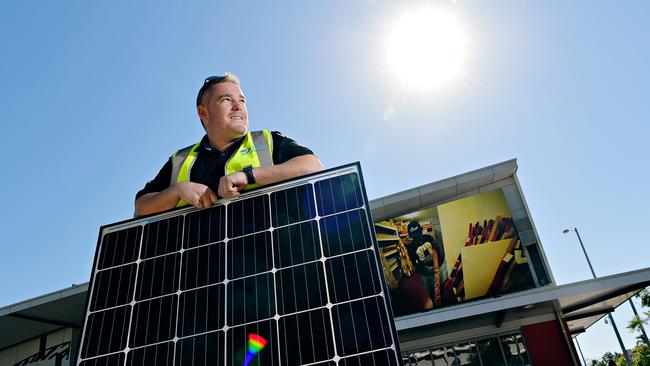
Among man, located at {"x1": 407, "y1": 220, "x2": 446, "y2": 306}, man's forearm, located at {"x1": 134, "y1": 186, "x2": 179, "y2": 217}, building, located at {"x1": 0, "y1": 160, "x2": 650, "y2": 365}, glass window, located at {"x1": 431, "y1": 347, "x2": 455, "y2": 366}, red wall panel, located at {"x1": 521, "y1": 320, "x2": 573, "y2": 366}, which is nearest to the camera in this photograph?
man's forearm, located at {"x1": 134, "y1": 186, "x2": 179, "y2": 217}

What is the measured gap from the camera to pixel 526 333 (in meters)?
17.7

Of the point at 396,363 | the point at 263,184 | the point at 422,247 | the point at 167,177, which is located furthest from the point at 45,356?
the point at 396,363

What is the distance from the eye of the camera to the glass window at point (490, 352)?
1795 centimetres

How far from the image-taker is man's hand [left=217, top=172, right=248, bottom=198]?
5797mm

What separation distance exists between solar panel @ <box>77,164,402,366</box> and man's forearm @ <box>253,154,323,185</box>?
137mm

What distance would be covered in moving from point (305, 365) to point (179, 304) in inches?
70.9

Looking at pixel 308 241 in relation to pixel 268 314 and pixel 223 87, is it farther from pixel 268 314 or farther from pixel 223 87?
pixel 223 87

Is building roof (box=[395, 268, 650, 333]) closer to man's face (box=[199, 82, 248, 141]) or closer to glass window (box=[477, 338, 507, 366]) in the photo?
glass window (box=[477, 338, 507, 366])

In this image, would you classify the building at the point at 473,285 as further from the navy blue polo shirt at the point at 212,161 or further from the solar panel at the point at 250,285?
the solar panel at the point at 250,285

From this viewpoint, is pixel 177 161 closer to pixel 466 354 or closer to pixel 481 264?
pixel 481 264

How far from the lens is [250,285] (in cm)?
520

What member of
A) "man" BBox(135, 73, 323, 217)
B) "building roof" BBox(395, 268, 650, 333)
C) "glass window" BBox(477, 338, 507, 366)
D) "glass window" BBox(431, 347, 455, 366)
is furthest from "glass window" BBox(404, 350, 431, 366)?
"man" BBox(135, 73, 323, 217)

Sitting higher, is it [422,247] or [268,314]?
[422,247]

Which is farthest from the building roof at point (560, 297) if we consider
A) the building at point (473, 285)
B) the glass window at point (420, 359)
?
the glass window at point (420, 359)
